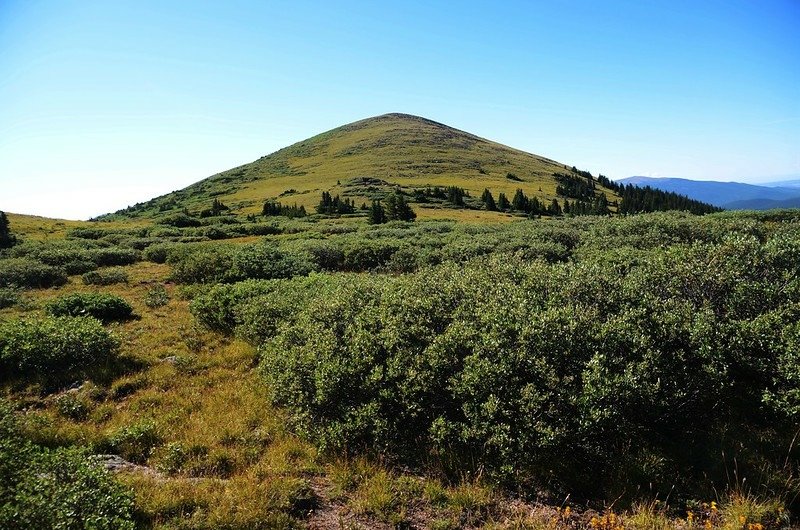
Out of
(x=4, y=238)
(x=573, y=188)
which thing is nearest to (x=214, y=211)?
(x=4, y=238)

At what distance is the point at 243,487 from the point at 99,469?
209 cm

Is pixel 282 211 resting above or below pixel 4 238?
above

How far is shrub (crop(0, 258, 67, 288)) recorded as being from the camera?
2525cm

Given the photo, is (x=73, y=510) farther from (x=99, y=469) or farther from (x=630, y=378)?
(x=630, y=378)

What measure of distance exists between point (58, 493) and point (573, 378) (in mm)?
7522

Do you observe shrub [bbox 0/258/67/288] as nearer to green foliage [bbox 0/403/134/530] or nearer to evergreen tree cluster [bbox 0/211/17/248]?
evergreen tree cluster [bbox 0/211/17/248]

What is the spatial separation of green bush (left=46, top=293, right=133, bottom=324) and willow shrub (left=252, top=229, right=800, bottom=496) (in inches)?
469

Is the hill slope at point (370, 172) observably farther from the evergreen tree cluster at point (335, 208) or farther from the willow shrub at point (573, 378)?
the willow shrub at point (573, 378)

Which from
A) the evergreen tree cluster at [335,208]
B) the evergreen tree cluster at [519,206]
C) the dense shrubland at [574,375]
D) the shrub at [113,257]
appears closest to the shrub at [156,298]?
the dense shrubland at [574,375]

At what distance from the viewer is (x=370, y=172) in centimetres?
13750

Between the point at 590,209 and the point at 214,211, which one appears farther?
the point at 590,209

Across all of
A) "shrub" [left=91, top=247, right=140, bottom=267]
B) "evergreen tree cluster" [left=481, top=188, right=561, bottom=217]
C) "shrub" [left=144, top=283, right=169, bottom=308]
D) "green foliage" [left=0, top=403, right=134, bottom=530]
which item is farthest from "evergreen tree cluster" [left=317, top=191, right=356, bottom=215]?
"green foliage" [left=0, top=403, right=134, bottom=530]

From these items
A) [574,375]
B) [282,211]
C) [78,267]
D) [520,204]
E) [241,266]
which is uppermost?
[520,204]

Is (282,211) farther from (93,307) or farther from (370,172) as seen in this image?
(93,307)
